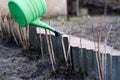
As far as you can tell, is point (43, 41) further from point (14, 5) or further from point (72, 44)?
point (14, 5)

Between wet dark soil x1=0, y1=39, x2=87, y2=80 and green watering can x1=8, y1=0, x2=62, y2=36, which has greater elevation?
green watering can x1=8, y1=0, x2=62, y2=36

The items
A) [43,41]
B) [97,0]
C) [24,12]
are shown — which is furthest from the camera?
[97,0]

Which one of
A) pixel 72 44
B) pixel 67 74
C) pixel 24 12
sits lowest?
pixel 67 74

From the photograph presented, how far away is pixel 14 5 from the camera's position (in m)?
3.37

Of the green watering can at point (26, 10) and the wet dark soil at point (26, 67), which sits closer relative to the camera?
the green watering can at point (26, 10)

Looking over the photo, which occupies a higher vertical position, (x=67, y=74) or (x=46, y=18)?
(x=46, y=18)

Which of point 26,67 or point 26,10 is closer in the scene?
point 26,10

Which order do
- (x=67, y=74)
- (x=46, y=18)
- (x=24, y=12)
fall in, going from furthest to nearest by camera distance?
(x=46, y=18)
(x=67, y=74)
(x=24, y=12)

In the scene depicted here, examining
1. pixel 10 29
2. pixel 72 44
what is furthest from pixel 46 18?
pixel 72 44

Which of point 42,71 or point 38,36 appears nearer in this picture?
point 42,71

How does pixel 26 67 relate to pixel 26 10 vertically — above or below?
below

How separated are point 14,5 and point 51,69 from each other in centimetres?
90

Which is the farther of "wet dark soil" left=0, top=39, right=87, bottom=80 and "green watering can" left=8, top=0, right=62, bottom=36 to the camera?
"wet dark soil" left=0, top=39, right=87, bottom=80

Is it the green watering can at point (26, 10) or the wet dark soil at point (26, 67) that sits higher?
the green watering can at point (26, 10)
